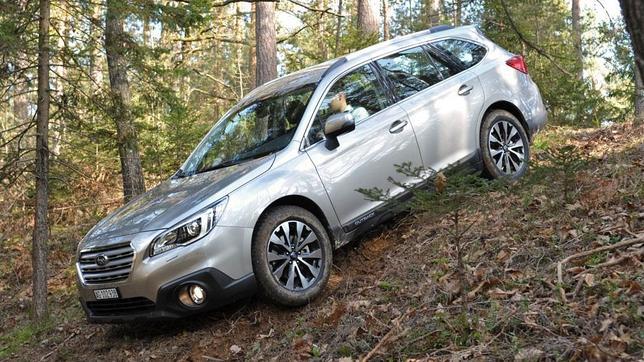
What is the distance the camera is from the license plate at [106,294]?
185 inches

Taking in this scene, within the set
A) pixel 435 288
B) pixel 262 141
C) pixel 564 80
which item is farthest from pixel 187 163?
pixel 564 80

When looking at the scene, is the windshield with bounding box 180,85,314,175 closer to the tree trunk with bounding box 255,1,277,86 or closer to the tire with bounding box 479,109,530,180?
the tire with bounding box 479,109,530,180

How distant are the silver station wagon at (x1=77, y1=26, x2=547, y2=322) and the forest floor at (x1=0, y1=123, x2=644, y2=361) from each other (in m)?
0.40

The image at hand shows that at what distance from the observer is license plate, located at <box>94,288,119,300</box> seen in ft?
15.4

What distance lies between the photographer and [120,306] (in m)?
4.78

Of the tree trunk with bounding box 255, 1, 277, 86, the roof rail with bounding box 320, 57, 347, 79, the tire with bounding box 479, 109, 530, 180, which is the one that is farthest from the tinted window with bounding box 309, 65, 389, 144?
the tree trunk with bounding box 255, 1, 277, 86

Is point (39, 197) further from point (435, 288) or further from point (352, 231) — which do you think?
point (435, 288)

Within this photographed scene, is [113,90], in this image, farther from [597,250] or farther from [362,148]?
[597,250]

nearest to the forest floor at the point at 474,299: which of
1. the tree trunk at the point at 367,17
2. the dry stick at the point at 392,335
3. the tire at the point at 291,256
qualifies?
the dry stick at the point at 392,335

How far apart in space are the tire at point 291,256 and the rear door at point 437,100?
161cm

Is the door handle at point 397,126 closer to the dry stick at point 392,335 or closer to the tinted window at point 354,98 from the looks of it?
the tinted window at point 354,98

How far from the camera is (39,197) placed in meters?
6.87

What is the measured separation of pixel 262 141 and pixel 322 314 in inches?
73.7

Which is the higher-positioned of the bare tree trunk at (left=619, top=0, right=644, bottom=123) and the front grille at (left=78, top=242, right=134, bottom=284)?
the bare tree trunk at (left=619, top=0, right=644, bottom=123)
